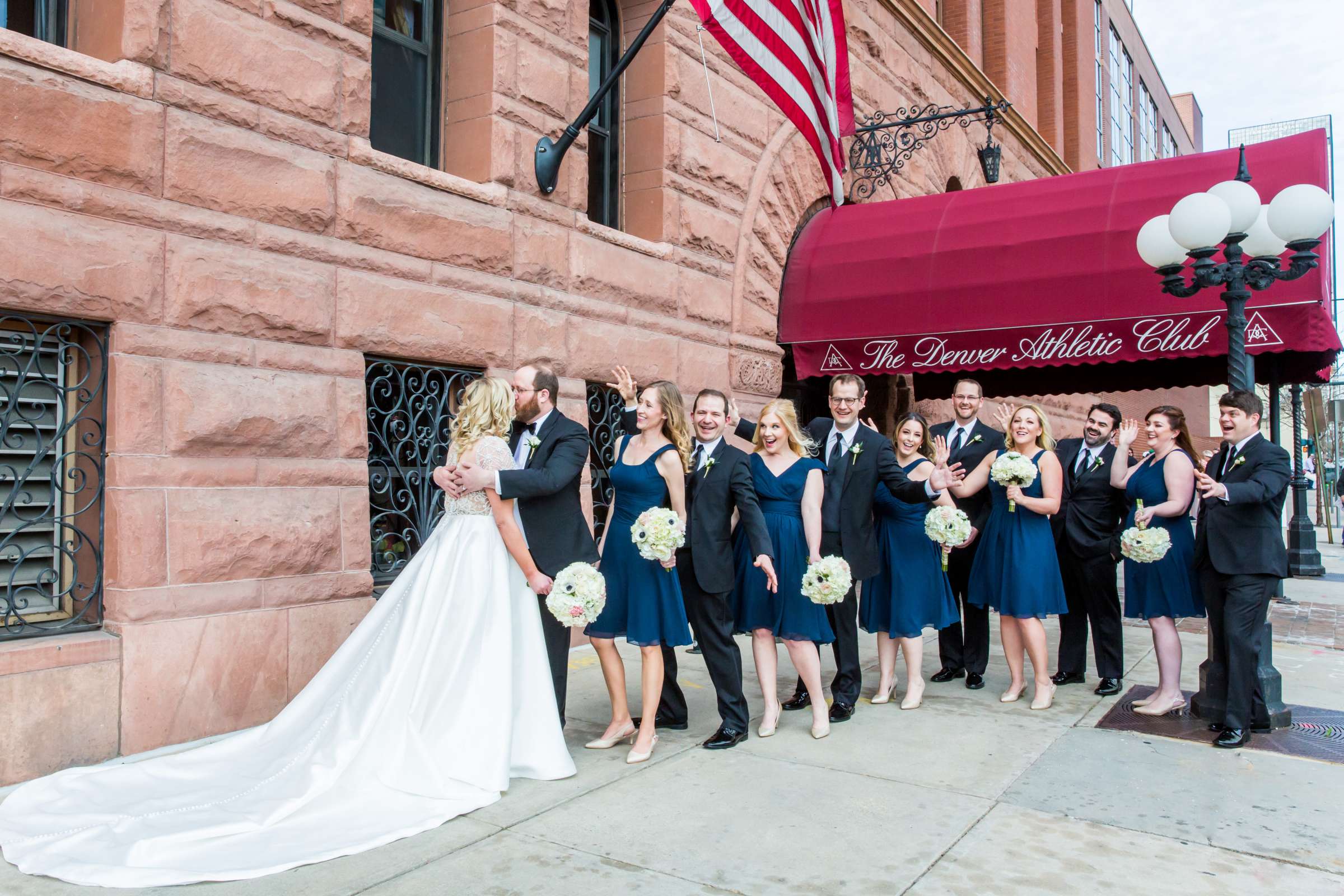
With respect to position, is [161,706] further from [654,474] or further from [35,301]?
[654,474]

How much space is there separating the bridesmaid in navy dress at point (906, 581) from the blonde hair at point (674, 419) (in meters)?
1.84

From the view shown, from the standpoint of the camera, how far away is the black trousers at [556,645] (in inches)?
227

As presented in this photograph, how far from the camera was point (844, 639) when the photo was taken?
22.2 ft

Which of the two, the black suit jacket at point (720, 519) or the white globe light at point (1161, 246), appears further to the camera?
the white globe light at point (1161, 246)

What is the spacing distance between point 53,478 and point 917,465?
5.32 m

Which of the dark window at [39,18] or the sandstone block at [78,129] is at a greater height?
the dark window at [39,18]

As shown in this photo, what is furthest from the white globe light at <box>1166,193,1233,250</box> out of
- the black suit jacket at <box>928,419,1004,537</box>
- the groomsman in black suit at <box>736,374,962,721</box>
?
the groomsman in black suit at <box>736,374,962,721</box>

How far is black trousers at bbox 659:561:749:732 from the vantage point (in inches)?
232

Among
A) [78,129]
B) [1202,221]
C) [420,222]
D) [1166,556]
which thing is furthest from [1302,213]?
[78,129]

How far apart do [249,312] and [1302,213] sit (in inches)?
281

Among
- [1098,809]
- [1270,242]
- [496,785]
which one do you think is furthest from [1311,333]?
[496,785]

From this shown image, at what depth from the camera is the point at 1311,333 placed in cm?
902

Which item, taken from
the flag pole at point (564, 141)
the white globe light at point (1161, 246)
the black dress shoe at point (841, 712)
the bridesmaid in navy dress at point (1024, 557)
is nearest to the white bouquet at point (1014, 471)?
the bridesmaid in navy dress at point (1024, 557)

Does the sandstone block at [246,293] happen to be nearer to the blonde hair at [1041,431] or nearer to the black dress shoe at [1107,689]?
the blonde hair at [1041,431]
